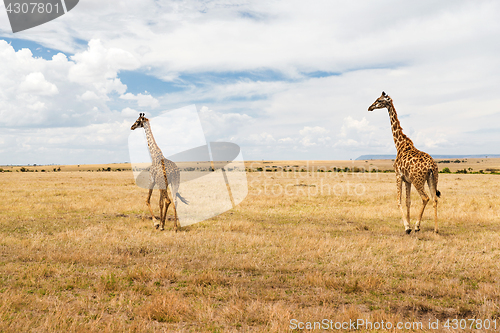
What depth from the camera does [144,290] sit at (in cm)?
629

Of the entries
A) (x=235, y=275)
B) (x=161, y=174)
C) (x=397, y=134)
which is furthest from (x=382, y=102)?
(x=235, y=275)

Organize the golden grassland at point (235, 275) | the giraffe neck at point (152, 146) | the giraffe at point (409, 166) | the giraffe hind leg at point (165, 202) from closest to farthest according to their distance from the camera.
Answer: the golden grassland at point (235, 275), the giraffe at point (409, 166), the giraffe hind leg at point (165, 202), the giraffe neck at point (152, 146)

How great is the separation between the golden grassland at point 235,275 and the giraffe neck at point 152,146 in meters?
2.83

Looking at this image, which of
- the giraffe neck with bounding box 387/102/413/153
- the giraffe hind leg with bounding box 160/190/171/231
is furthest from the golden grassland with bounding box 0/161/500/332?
the giraffe neck with bounding box 387/102/413/153

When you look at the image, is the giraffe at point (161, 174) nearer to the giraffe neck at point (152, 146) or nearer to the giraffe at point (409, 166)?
the giraffe neck at point (152, 146)

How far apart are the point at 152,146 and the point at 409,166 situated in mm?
10499

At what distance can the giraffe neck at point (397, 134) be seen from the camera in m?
13.7

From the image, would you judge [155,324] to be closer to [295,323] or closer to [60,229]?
[295,323]

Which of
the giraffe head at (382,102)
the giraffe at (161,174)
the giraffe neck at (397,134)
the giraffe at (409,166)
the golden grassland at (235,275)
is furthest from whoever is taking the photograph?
the giraffe head at (382,102)

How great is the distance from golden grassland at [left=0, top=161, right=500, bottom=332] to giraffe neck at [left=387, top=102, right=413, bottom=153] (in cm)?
355

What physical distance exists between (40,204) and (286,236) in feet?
48.0

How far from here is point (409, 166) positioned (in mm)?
12180

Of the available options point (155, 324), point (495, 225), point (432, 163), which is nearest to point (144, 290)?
point (155, 324)

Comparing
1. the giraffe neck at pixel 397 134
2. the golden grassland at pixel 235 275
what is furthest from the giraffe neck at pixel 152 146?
the giraffe neck at pixel 397 134
